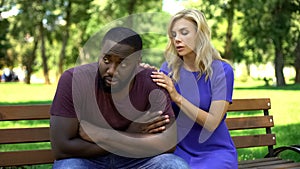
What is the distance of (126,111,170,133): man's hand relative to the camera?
318 centimetres

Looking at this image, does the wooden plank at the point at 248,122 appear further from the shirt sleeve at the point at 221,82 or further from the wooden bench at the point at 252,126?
the shirt sleeve at the point at 221,82

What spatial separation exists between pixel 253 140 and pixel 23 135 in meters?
2.40

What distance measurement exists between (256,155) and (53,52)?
5710cm

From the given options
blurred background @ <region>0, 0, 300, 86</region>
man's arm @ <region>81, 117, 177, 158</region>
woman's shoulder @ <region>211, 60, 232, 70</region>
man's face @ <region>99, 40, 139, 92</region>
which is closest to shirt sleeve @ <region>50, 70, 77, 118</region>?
man's arm @ <region>81, 117, 177, 158</region>

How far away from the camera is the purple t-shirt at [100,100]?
306 centimetres

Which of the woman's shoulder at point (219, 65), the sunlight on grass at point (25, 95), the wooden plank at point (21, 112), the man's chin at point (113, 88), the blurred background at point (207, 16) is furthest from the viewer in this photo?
the blurred background at point (207, 16)

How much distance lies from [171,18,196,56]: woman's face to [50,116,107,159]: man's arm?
107cm

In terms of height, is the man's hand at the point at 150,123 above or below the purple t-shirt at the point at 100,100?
below

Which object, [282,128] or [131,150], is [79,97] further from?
[282,128]

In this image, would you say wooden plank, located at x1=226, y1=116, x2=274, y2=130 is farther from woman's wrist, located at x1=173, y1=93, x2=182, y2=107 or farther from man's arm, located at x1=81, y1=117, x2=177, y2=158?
man's arm, located at x1=81, y1=117, x2=177, y2=158

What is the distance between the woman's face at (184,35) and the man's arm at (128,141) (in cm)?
79

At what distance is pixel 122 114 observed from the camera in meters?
3.22

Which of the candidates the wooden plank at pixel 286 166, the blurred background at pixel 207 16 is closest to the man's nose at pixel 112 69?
the wooden plank at pixel 286 166

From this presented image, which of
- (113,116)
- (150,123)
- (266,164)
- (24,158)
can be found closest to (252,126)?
(266,164)
